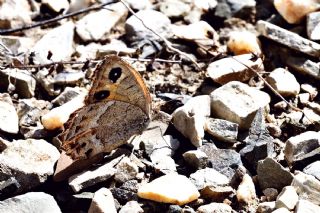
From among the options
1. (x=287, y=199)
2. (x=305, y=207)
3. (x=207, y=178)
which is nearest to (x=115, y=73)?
(x=207, y=178)

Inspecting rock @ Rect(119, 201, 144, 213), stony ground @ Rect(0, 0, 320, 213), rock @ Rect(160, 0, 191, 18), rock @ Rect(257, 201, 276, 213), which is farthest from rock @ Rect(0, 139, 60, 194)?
rock @ Rect(160, 0, 191, 18)

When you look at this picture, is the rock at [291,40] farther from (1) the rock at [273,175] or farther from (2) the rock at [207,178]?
(2) the rock at [207,178]

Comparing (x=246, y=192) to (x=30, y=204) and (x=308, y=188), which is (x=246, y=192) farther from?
(x=30, y=204)

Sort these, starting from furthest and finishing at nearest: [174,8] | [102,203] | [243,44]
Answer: [174,8] < [243,44] < [102,203]

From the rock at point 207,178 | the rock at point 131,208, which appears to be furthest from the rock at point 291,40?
the rock at point 131,208

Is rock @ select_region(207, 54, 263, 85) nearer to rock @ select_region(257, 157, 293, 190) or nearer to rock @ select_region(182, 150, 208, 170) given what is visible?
rock @ select_region(182, 150, 208, 170)

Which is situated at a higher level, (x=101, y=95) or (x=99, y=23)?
(x=101, y=95)
